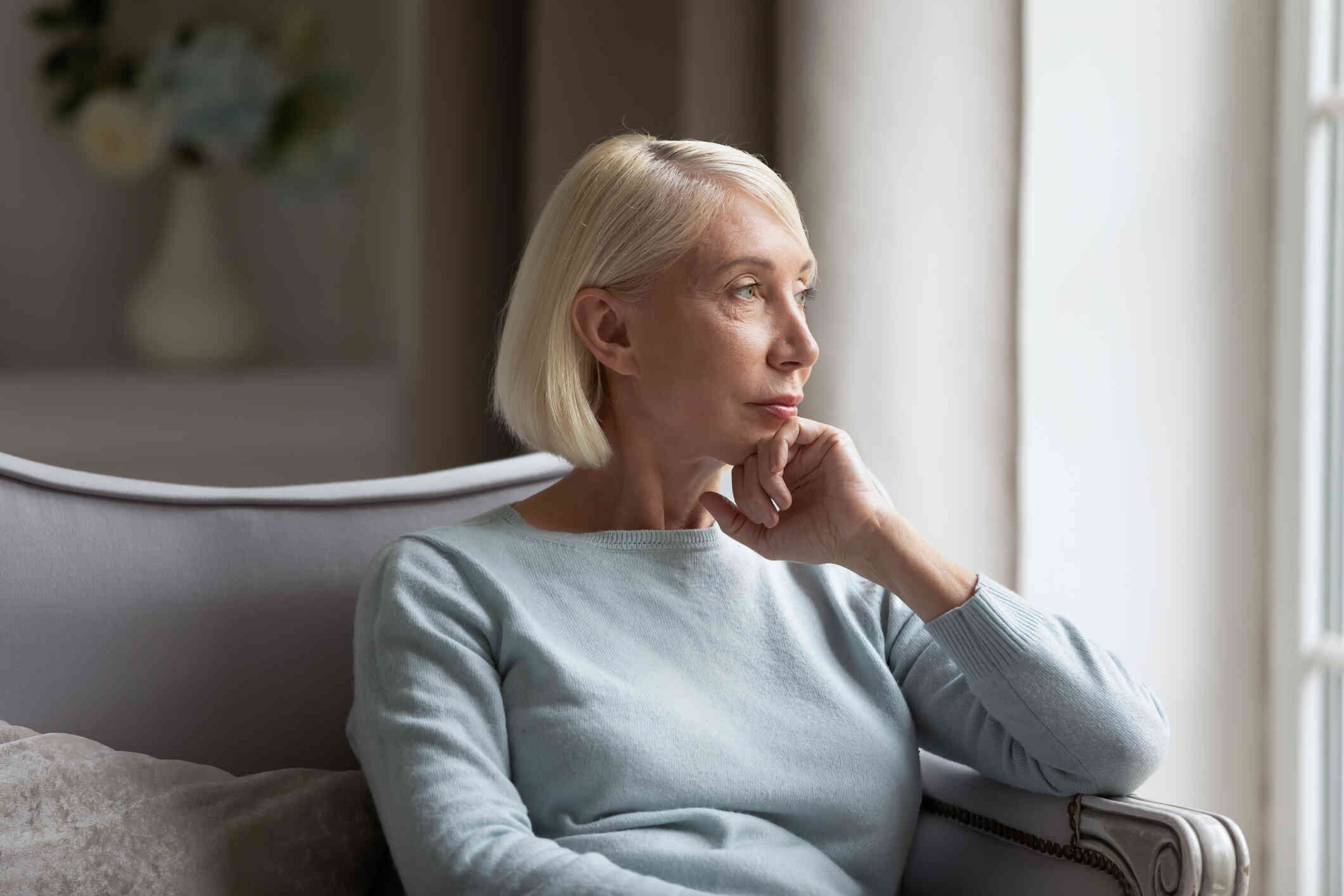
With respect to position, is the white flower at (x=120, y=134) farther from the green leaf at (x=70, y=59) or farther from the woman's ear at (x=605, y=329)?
the woman's ear at (x=605, y=329)

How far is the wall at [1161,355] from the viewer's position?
2.08m

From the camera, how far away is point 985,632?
47.1 inches

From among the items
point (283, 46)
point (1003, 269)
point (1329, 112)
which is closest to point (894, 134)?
point (1003, 269)

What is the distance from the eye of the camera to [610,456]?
1.32 m

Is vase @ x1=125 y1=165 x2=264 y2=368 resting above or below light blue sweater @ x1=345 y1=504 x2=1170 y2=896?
above

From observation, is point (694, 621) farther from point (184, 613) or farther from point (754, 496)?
point (184, 613)

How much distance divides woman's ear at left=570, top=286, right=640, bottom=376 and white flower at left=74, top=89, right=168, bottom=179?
4.96 ft

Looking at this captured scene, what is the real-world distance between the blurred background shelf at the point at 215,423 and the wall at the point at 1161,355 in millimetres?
1299

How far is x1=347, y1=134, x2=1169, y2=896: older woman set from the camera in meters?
1.14

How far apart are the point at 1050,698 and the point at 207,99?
6.54 feet

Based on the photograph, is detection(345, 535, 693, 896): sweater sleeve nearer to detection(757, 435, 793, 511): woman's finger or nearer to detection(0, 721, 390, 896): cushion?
detection(0, 721, 390, 896): cushion

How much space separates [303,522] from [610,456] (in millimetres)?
360

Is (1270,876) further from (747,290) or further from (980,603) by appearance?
(747,290)

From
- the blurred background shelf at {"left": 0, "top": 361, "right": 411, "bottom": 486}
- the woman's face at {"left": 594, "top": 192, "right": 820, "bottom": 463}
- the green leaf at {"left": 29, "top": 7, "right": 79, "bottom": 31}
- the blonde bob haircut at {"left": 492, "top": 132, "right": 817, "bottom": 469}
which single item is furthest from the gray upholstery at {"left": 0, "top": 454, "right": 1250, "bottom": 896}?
the green leaf at {"left": 29, "top": 7, "right": 79, "bottom": 31}
